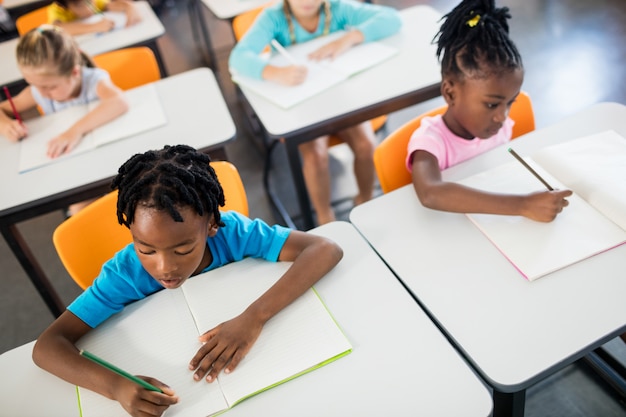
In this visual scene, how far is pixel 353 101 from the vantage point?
1.75m

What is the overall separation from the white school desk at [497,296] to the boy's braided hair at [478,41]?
0.39 meters

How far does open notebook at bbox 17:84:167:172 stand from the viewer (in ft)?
5.66

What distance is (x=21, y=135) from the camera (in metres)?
1.83

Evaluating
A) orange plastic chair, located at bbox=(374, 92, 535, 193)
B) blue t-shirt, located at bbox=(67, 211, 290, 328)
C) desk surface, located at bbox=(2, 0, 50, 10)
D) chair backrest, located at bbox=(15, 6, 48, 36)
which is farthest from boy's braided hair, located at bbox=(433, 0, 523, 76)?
desk surface, located at bbox=(2, 0, 50, 10)

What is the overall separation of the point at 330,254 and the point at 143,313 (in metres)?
0.41

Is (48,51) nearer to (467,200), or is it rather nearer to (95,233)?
(95,233)

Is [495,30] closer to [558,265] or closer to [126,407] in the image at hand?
[558,265]

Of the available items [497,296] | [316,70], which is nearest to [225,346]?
[497,296]

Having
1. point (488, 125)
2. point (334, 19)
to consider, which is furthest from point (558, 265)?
point (334, 19)

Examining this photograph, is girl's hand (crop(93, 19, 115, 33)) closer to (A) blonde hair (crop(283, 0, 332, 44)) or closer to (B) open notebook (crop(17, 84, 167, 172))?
(B) open notebook (crop(17, 84, 167, 172))

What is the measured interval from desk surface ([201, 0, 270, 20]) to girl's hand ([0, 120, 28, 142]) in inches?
44.1

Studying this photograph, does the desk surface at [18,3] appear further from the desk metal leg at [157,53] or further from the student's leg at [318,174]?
the student's leg at [318,174]

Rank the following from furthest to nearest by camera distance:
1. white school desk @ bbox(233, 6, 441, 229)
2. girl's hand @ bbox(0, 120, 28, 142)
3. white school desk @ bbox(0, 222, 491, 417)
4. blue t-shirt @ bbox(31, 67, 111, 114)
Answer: blue t-shirt @ bbox(31, 67, 111, 114)
girl's hand @ bbox(0, 120, 28, 142)
white school desk @ bbox(233, 6, 441, 229)
white school desk @ bbox(0, 222, 491, 417)

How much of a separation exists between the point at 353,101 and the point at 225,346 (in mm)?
1017
